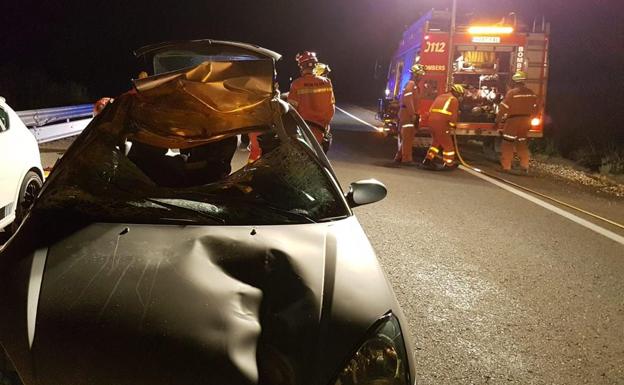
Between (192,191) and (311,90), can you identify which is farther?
A: (311,90)

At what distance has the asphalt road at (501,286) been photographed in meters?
3.55

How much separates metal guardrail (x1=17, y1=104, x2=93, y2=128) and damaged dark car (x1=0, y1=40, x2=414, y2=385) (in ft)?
27.5

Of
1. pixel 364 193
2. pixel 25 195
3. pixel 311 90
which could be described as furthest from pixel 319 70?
pixel 364 193

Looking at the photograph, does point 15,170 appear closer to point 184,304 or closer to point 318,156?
point 318,156

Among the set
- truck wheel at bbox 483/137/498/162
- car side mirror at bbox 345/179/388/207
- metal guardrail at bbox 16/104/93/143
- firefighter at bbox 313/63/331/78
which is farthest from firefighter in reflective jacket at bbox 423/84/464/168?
car side mirror at bbox 345/179/388/207

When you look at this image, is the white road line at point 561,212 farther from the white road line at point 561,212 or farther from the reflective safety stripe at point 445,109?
the reflective safety stripe at point 445,109

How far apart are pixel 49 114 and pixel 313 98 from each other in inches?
273

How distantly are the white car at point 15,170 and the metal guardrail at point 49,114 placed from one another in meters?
4.99

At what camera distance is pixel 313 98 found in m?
8.35

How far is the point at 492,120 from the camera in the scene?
46.1 feet

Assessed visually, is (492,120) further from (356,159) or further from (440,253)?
(440,253)

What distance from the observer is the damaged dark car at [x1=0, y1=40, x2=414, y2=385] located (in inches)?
74.0

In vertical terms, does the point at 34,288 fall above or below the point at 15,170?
above

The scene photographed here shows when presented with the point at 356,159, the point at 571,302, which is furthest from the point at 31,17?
the point at 571,302
